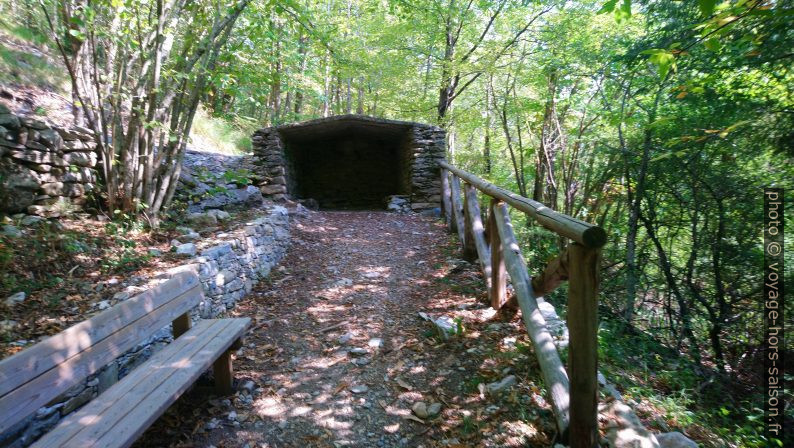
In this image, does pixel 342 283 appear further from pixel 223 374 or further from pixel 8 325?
pixel 8 325

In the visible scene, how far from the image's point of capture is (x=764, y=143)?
413cm

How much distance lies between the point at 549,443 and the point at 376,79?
14.3 meters

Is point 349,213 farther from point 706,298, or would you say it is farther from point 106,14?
point 706,298

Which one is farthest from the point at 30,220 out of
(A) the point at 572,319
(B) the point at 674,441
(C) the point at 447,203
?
(C) the point at 447,203

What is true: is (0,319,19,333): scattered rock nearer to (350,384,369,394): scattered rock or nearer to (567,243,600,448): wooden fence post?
(350,384,369,394): scattered rock

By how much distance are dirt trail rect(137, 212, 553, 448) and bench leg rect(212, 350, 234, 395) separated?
6 centimetres

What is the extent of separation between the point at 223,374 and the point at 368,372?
975 mm

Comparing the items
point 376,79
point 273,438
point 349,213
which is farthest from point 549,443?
point 376,79

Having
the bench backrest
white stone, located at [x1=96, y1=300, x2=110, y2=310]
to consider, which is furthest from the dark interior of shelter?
the bench backrest

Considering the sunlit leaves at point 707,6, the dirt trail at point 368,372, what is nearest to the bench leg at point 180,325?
the dirt trail at point 368,372

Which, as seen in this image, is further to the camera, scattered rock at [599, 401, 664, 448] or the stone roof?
the stone roof

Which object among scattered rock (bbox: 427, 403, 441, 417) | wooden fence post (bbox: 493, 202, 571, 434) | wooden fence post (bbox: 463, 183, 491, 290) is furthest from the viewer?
wooden fence post (bbox: 463, 183, 491, 290)

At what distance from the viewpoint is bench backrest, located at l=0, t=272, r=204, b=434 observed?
1456 millimetres

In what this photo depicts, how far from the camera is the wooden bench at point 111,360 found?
58.5 inches
